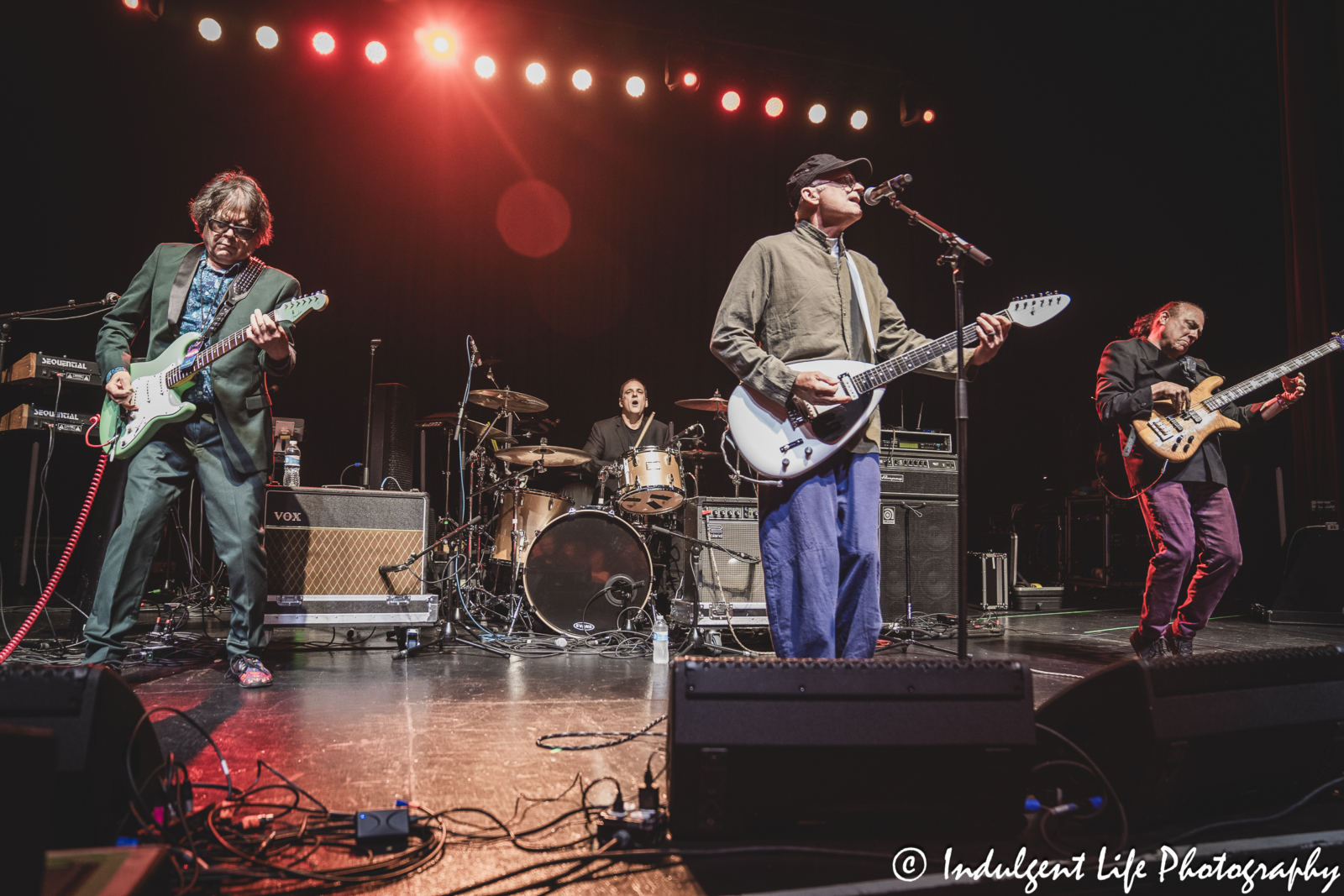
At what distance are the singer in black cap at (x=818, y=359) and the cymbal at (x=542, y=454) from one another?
3116 mm

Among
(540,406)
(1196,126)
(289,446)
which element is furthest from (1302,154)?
(289,446)

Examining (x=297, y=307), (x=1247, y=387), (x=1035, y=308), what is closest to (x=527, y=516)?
(x=297, y=307)

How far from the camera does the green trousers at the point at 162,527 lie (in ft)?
10.8

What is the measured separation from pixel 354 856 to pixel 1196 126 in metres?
Answer: 10.5

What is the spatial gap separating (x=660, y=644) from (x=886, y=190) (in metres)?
2.82

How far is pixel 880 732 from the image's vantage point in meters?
1.54

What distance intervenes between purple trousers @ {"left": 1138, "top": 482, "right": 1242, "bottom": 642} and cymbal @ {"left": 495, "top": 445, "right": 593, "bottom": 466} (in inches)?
144

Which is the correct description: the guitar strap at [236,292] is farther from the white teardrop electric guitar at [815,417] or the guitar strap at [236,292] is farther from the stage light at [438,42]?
the stage light at [438,42]

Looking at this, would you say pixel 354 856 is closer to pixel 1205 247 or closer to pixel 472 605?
pixel 472 605

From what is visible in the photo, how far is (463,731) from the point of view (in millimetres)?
2588

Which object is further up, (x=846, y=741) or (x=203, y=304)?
(x=203, y=304)

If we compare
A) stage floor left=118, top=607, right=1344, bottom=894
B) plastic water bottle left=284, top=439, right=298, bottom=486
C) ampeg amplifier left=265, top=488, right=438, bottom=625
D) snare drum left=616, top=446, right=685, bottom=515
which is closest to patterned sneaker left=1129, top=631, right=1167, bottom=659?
stage floor left=118, top=607, right=1344, bottom=894

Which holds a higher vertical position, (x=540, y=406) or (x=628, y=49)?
(x=628, y=49)

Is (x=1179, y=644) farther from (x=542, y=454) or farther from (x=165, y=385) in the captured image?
(x=165, y=385)
